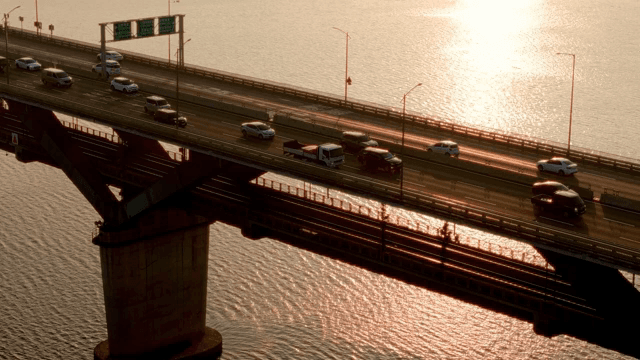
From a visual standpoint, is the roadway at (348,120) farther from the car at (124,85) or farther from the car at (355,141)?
the car at (124,85)

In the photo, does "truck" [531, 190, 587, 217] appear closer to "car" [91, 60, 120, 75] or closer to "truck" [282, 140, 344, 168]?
"truck" [282, 140, 344, 168]

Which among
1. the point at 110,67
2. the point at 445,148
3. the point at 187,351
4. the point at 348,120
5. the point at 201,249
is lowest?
the point at 187,351

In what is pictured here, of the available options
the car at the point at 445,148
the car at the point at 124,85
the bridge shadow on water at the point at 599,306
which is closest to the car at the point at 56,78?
the car at the point at 124,85

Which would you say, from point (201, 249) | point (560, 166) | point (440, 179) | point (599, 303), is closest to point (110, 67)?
point (201, 249)

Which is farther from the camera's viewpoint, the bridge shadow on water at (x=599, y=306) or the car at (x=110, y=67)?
the car at (x=110, y=67)

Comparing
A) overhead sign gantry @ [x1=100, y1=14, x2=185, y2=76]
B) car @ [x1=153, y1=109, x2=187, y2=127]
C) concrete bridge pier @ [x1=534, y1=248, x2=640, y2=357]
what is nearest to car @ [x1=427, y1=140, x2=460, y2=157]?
concrete bridge pier @ [x1=534, y1=248, x2=640, y2=357]

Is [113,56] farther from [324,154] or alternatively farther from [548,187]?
[548,187]
